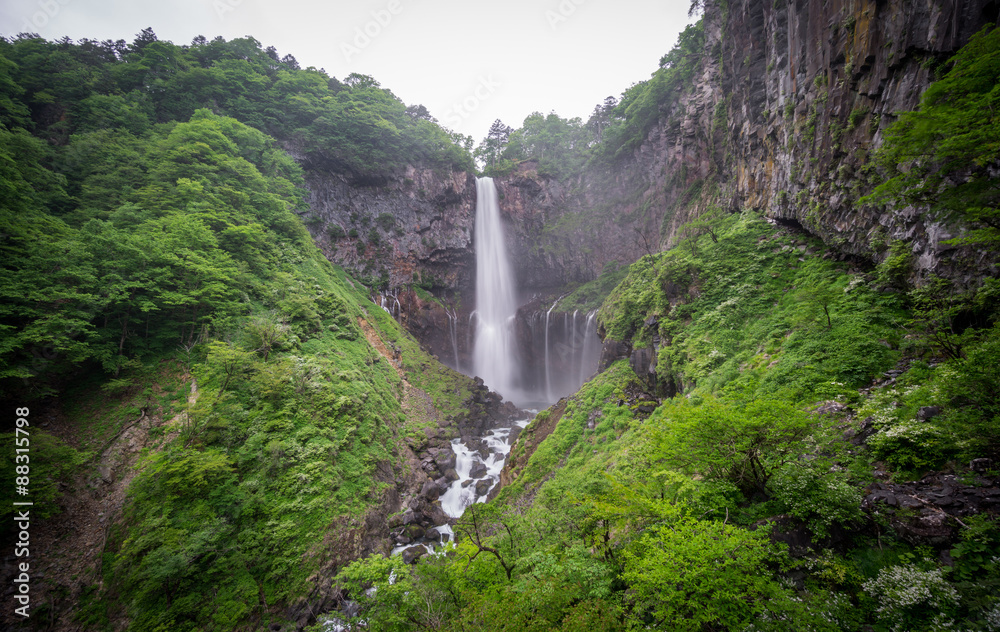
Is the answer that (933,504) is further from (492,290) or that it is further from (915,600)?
(492,290)

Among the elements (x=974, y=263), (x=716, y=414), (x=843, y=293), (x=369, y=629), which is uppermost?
(x=974, y=263)

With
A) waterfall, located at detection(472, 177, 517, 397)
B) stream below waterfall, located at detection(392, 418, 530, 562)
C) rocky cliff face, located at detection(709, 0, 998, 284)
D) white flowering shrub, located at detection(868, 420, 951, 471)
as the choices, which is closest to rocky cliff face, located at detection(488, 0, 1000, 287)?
rocky cliff face, located at detection(709, 0, 998, 284)

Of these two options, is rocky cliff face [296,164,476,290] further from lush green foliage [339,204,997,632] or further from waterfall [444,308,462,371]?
lush green foliage [339,204,997,632]

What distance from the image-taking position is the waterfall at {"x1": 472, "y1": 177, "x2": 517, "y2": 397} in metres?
37.0

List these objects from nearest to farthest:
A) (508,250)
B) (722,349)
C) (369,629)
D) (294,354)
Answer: (369,629)
(722,349)
(294,354)
(508,250)

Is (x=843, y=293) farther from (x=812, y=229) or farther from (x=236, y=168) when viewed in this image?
(x=236, y=168)

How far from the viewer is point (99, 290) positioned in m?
11.0

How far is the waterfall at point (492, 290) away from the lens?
36969 mm

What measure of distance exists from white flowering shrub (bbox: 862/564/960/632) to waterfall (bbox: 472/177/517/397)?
111 feet

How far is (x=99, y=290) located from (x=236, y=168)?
1122 cm

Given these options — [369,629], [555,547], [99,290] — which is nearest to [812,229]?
[555,547]

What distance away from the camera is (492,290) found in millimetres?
38688

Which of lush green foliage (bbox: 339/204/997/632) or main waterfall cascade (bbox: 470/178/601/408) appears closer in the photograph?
lush green foliage (bbox: 339/204/997/632)

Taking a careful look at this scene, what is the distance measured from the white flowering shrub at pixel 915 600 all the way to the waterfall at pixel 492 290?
33.9m
